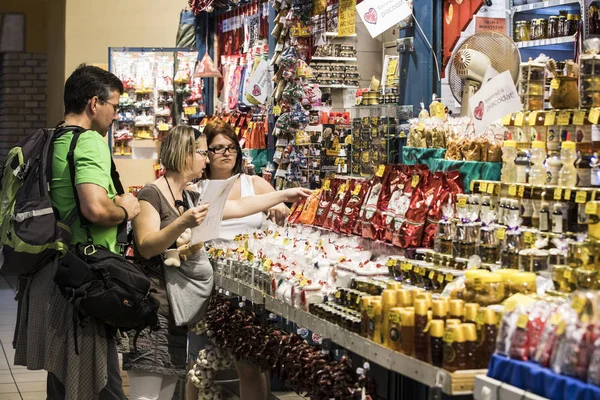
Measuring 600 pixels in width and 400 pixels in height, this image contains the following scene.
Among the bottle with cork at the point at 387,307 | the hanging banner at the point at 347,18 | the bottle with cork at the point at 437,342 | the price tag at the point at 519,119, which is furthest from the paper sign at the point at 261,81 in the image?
the bottle with cork at the point at 437,342

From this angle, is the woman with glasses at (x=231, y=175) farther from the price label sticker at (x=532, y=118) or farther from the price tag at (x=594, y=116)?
the price tag at (x=594, y=116)

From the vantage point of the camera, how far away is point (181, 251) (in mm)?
4672

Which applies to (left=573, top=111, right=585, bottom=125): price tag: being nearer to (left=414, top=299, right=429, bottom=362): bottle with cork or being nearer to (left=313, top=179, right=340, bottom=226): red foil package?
(left=414, top=299, right=429, bottom=362): bottle with cork

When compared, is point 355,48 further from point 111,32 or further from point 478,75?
point 111,32

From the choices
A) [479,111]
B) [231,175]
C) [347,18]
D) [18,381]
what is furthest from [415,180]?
[18,381]

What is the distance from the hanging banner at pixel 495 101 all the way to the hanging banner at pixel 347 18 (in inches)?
90.2

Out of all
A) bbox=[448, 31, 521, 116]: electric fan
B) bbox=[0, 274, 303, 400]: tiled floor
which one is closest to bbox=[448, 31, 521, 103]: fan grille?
bbox=[448, 31, 521, 116]: electric fan

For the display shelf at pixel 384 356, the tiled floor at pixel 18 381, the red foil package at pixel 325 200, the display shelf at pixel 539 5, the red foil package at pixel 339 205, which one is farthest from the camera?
the tiled floor at pixel 18 381

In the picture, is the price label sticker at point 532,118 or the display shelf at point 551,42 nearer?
the price label sticker at point 532,118

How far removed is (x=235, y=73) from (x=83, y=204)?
5.07 metres

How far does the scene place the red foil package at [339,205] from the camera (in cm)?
498

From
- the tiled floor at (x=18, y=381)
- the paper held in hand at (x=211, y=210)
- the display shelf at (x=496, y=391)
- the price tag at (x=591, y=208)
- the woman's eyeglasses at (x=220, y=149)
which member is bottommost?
the tiled floor at (x=18, y=381)

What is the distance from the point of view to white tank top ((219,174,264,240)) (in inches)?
225

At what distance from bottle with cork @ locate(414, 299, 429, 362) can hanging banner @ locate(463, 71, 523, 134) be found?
4.50 feet
